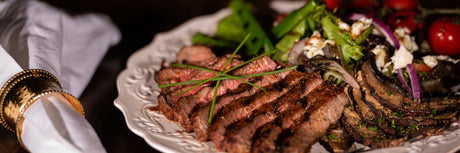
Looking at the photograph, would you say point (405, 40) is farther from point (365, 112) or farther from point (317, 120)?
point (317, 120)

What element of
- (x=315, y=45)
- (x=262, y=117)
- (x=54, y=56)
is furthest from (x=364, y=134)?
(x=54, y=56)

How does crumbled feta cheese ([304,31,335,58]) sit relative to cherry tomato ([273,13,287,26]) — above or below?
below

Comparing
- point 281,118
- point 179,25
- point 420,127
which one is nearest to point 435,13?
point 420,127

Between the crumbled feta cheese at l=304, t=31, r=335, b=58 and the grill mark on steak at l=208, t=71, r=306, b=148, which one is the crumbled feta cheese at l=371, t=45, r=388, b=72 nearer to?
the crumbled feta cheese at l=304, t=31, r=335, b=58

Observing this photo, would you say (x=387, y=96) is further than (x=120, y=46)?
No

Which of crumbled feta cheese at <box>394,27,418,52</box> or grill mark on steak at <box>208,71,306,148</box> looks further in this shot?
crumbled feta cheese at <box>394,27,418,52</box>

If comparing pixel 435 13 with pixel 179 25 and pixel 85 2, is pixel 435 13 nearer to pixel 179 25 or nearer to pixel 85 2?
Answer: pixel 179 25

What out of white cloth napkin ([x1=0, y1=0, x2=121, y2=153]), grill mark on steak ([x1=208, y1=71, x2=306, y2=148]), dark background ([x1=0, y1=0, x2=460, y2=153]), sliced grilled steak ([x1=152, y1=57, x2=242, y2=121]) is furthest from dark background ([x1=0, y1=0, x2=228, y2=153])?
grill mark on steak ([x1=208, y1=71, x2=306, y2=148])
